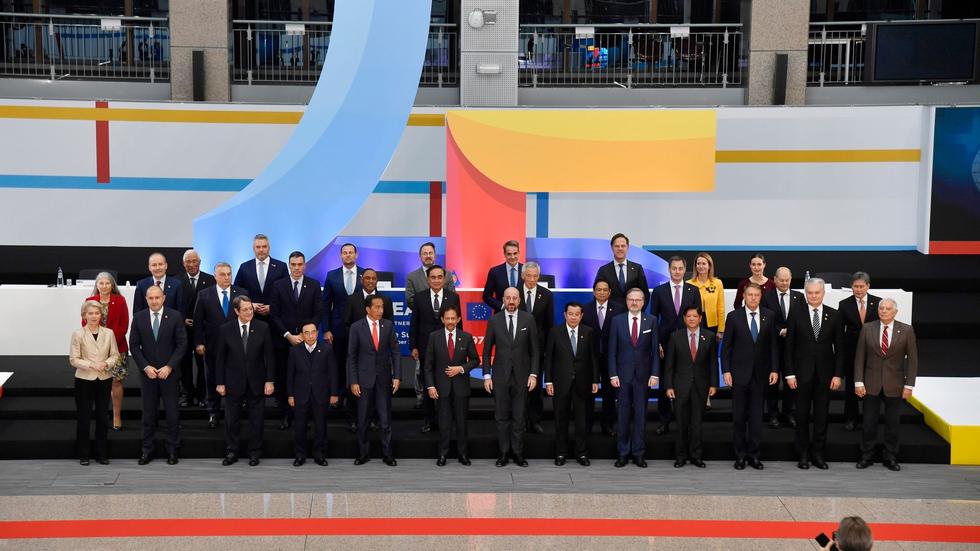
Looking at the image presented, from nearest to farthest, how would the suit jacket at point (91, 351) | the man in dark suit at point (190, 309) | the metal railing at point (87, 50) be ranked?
the suit jacket at point (91, 351) → the man in dark suit at point (190, 309) → the metal railing at point (87, 50)

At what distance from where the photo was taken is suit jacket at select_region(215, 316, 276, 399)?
778cm

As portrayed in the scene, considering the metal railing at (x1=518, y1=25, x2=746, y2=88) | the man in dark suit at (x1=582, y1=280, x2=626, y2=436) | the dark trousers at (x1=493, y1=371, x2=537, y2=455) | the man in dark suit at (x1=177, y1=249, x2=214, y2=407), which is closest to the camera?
the dark trousers at (x1=493, y1=371, x2=537, y2=455)

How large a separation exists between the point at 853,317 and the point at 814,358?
23.9 inches

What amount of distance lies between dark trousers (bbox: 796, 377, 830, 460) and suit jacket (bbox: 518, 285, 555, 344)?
72.7 inches

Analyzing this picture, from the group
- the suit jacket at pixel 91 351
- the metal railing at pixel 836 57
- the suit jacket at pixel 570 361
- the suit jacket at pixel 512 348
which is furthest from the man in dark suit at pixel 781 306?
the metal railing at pixel 836 57

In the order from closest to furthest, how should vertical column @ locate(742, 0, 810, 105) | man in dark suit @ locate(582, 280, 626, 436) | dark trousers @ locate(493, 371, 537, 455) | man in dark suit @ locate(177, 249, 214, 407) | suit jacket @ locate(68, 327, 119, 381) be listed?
suit jacket @ locate(68, 327, 119, 381) → dark trousers @ locate(493, 371, 537, 455) → man in dark suit @ locate(582, 280, 626, 436) → man in dark suit @ locate(177, 249, 214, 407) → vertical column @ locate(742, 0, 810, 105)

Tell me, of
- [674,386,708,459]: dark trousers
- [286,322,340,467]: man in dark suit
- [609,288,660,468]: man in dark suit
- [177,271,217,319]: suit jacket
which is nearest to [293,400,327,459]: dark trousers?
[286,322,340,467]: man in dark suit

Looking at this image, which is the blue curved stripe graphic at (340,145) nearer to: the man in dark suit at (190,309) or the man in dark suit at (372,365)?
the man in dark suit at (190,309)

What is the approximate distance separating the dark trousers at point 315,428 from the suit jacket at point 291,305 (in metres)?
0.68

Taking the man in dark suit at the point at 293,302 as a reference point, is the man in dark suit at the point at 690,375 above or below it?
below

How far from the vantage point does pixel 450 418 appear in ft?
26.1

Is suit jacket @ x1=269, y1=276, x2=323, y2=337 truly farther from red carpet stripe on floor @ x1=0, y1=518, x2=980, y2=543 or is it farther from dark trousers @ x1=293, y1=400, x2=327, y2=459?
red carpet stripe on floor @ x1=0, y1=518, x2=980, y2=543

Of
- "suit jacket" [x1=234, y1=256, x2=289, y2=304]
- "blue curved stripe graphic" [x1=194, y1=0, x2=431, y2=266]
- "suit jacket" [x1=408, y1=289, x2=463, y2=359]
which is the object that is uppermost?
"blue curved stripe graphic" [x1=194, y1=0, x2=431, y2=266]

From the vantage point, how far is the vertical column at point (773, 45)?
1470cm
